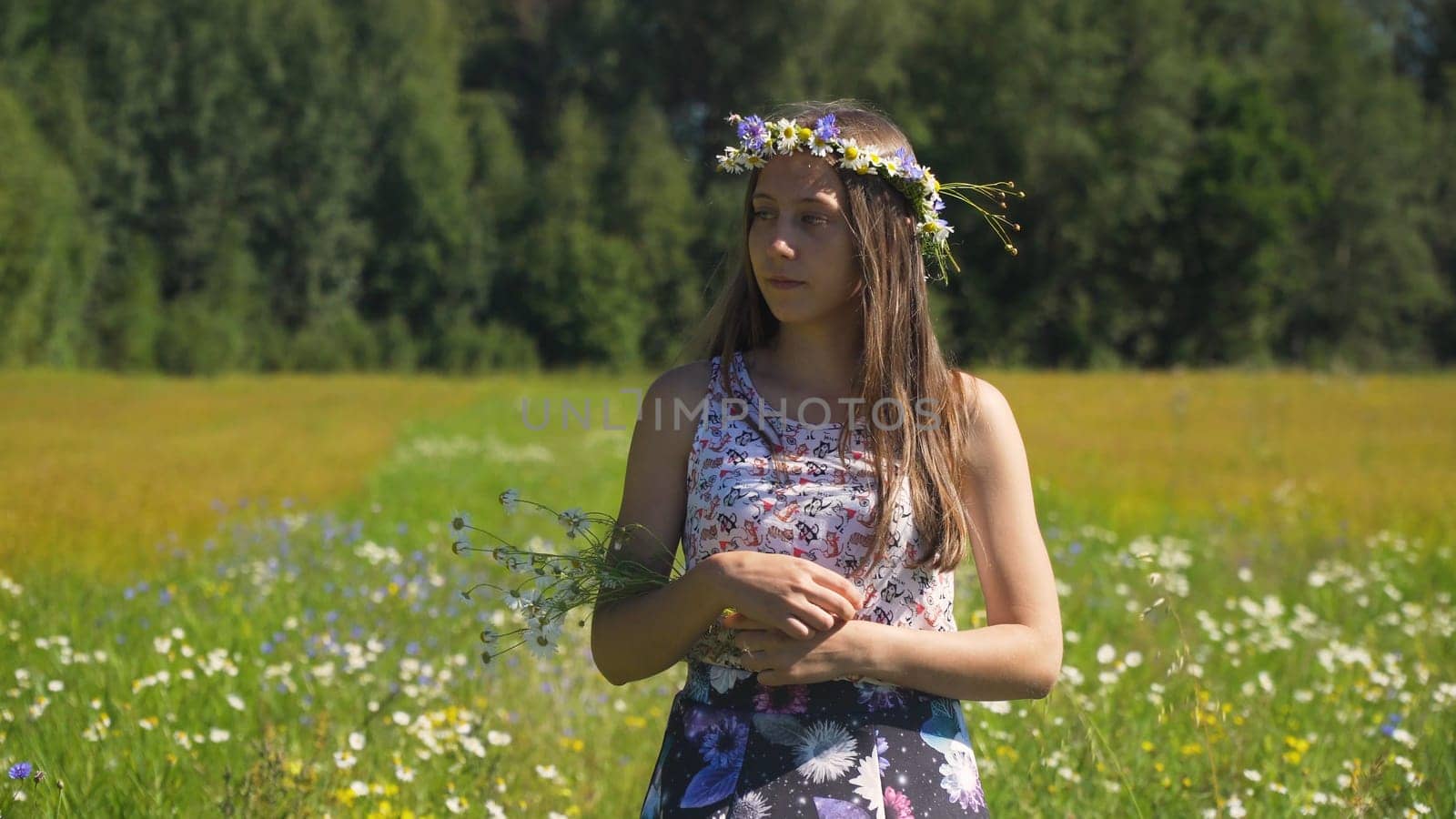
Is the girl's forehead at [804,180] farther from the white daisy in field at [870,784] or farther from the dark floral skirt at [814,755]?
the white daisy in field at [870,784]

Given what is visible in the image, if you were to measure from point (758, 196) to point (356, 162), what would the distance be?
4134 centimetres

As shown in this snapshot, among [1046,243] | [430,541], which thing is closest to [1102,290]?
[1046,243]

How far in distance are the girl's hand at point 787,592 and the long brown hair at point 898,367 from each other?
175 mm

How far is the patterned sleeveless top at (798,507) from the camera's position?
2072 mm

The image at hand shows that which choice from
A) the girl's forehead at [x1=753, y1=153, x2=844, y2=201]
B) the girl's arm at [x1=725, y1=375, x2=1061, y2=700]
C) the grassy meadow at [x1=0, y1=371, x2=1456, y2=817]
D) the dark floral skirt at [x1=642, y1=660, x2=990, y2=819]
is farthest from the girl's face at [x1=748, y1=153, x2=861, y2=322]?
the grassy meadow at [x1=0, y1=371, x2=1456, y2=817]

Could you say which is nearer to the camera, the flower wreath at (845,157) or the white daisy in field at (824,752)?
the white daisy in field at (824,752)

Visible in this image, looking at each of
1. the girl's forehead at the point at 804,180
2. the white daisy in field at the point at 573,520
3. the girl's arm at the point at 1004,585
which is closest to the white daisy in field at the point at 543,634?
the white daisy in field at the point at 573,520

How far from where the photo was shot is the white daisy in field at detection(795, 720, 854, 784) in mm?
2010

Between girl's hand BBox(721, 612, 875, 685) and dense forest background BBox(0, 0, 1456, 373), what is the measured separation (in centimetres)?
3283

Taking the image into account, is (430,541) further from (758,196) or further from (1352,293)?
(1352,293)

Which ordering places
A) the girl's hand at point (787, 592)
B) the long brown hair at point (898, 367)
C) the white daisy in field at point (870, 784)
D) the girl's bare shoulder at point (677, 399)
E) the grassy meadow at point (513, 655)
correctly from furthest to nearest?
the grassy meadow at point (513, 655) < the girl's bare shoulder at point (677, 399) < the long brown hair at point (898, 367) < the white daisy in field at point (870, 784) < the girl's hand at point (787, 592)

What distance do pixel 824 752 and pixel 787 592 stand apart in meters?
0.30

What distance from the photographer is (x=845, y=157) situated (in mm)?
2148

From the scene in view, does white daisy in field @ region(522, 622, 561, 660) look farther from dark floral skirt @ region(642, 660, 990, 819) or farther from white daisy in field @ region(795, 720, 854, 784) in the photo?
white daisy in field @ region(795, 720, 854, 784)
